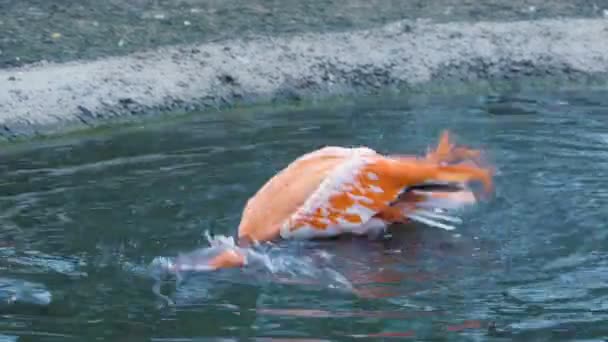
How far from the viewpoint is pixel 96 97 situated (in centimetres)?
695

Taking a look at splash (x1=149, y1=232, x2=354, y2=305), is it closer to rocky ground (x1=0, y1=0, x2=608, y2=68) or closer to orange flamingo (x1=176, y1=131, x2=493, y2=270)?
orange flamingo (x1=176, y1=131, x2=493, y2=270)

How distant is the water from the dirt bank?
55 centimetres

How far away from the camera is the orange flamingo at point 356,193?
415 cm

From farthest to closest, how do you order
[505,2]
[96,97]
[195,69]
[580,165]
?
1. [505,2]
2. [195,69]
3. [96,97]
4. [580,165]

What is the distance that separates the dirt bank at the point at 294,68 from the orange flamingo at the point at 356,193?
277 cm

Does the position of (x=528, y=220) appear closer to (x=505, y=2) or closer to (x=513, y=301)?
(x=513, y=301)

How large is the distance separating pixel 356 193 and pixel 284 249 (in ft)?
1.09

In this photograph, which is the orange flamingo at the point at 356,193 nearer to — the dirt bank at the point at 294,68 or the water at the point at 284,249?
the water at the point at 284,249

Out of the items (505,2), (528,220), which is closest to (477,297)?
(528,220)

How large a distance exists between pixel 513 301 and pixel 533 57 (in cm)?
441

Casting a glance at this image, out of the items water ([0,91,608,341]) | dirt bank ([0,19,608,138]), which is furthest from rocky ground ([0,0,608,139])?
water ([0,91,608,341])

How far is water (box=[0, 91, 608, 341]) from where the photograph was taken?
11.5ft

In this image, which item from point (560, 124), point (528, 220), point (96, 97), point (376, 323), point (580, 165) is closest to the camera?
point (376, 323)

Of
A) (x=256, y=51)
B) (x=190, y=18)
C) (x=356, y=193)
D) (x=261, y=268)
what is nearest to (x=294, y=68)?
(x=256, y=51)
